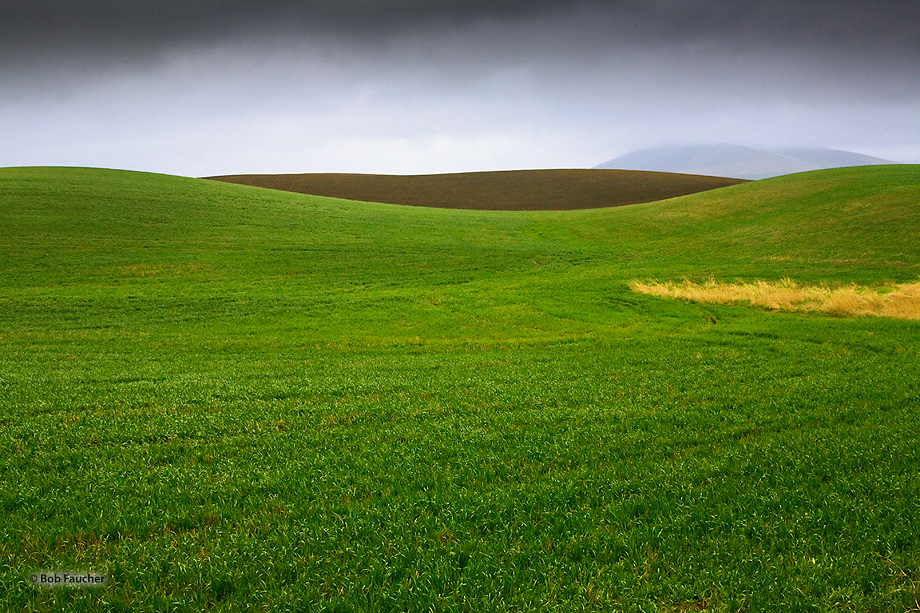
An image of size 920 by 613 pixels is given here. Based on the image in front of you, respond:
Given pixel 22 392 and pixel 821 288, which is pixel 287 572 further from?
pixel 821 288

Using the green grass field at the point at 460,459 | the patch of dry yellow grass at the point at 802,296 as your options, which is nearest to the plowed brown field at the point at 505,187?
the patch of dry yellow grass at the point at 802,296

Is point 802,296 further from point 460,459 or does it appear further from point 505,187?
point 505,187

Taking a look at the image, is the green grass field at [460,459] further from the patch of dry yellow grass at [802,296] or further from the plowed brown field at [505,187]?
the plowed brown field at [505,187]

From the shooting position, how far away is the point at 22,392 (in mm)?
11562

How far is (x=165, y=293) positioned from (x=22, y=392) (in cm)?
1949

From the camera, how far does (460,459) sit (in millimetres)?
7871

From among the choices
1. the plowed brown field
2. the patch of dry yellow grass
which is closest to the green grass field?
the patch of dry yellow grass

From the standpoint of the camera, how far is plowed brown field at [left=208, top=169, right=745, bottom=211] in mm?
86000

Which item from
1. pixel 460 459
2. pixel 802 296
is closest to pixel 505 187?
pixel 802 296

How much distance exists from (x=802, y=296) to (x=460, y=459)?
23254mm

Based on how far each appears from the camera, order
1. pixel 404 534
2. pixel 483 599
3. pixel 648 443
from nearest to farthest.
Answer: pixel 483 599, pixel 404 534, pixel 648 443

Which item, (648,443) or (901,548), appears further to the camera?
(648,443)

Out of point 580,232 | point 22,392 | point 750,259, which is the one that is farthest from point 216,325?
point 580,232

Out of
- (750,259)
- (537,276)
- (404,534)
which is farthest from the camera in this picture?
(750,259)
